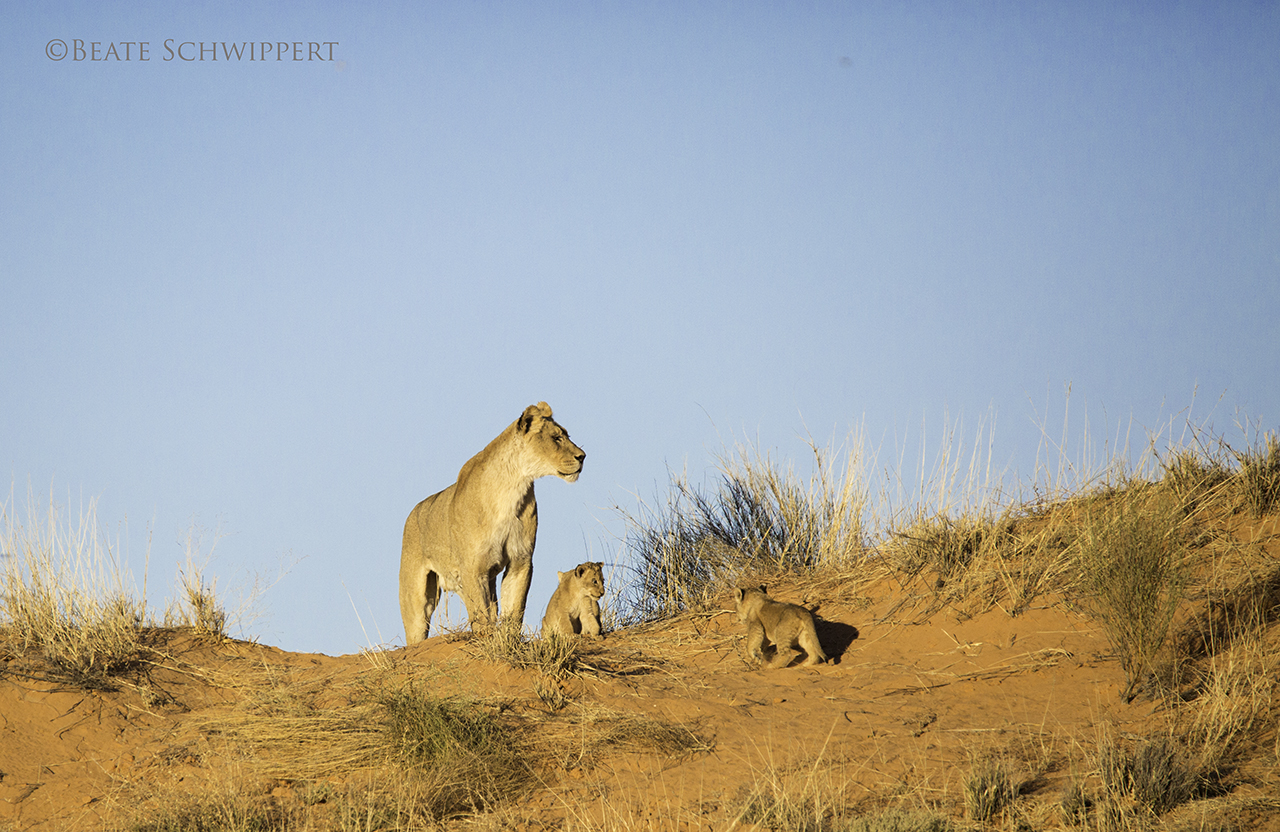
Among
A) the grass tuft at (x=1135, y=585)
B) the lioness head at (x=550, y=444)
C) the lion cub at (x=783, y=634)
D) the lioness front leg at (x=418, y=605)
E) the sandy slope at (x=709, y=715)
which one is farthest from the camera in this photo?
the lioness front leg at (x=418, y=605)

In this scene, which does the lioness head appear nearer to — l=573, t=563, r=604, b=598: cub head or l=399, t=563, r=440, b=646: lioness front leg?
l=573, t=563, r=604, b=598: cub head

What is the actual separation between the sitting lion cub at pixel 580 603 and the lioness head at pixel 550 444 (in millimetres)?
943

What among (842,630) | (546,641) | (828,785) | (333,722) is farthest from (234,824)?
(842,630)

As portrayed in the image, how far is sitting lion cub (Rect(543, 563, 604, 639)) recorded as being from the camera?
368 inches

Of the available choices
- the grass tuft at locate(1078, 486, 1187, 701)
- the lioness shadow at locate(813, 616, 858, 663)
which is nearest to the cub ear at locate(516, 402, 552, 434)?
the lioness shadow at locate(813, 616, 858, 663)

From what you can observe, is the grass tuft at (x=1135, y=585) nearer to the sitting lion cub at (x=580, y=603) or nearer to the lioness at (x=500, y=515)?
the sitting lion cub at (x=580, y=603)

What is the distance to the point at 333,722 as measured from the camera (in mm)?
6996

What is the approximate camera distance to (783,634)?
27.4 ft

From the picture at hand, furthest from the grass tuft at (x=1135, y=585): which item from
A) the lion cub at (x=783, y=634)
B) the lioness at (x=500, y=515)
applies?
the lioness at (x=500, y=515)

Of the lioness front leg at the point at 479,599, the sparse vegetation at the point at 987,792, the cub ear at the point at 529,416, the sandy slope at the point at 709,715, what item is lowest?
the sparse vegetation at the point at 987,792

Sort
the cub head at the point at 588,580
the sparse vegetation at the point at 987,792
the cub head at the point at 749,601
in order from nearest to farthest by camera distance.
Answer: the sparse vegetation at the point at 987,792 → the cub head at the point at 749,601 → the cub head at the point at 588,580

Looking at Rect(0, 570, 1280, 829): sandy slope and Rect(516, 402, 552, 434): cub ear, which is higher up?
Rect(516, 402, 552, 434): cub ear

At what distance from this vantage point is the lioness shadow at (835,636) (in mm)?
8891

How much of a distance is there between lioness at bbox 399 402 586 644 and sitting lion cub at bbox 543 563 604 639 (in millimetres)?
364
